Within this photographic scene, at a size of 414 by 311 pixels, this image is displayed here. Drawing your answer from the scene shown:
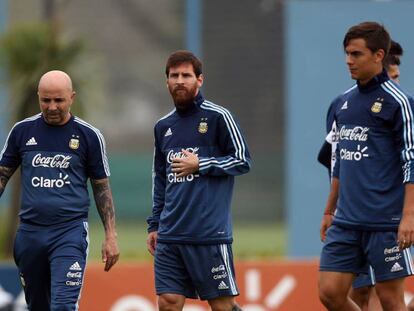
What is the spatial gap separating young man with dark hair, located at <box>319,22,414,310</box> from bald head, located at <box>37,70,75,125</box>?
79.4 inches

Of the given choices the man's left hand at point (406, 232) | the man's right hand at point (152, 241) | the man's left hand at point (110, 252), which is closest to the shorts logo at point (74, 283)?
the man's left hand at point (110, 252)

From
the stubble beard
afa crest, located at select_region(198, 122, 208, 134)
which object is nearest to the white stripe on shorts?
afa crest, located at select_region(198, 122, 208, 134)

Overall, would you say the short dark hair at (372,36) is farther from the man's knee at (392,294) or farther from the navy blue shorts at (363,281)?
the navy blue shorts at (363,281)

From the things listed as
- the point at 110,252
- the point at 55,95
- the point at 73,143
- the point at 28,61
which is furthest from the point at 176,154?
the point at 28,61

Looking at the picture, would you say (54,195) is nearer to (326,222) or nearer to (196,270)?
(196,270)

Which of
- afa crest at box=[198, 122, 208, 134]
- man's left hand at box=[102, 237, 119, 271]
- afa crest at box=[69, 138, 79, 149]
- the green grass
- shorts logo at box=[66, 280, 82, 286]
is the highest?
afa crest at box=[198, 122, 208, 134]

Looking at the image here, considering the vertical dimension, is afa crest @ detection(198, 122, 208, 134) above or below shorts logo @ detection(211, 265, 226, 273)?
above

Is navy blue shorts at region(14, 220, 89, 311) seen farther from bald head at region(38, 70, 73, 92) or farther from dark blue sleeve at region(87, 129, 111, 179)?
bald head at region(38, 70, 73, 92)

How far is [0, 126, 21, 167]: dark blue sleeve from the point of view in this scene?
31.2ft

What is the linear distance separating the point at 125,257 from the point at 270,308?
823 centimetres

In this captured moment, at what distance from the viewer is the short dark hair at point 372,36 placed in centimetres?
881

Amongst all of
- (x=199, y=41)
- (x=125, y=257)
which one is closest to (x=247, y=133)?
(x=199, y=41)

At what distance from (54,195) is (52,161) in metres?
0.25

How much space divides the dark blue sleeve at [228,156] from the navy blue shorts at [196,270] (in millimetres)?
570
